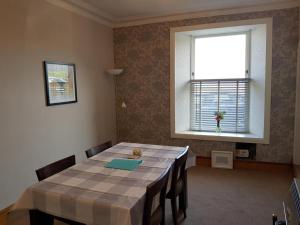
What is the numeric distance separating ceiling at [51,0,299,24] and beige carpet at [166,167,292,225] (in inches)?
105

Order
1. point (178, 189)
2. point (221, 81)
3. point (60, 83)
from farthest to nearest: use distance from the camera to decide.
A: point (221, 81)
point (60, 83)
point (178, 189)

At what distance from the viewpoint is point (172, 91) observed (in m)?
4.24

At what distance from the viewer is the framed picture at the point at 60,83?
308cm

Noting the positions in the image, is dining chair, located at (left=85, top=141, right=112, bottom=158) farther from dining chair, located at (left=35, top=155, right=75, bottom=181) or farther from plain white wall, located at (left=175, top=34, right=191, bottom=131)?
plain white wall, located at (left=175, top=34, right=191, bottom=131)

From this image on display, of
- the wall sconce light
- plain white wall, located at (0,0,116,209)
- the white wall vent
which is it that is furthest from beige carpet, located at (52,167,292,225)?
the wall sconce light

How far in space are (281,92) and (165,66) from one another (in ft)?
6.37

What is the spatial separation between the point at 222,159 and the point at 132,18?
118 inches

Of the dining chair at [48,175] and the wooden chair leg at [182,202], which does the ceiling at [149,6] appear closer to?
the dining chair at [48,175]

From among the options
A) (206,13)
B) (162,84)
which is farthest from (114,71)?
(206,13)

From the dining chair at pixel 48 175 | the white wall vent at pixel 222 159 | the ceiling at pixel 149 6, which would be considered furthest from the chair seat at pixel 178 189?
the ceiling at pixel 149 6

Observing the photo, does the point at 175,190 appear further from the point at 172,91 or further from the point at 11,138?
the point at 172,91

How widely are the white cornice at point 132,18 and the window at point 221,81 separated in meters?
0.56

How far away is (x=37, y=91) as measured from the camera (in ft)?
9.68

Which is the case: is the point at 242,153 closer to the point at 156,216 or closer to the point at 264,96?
the point at 264,96
